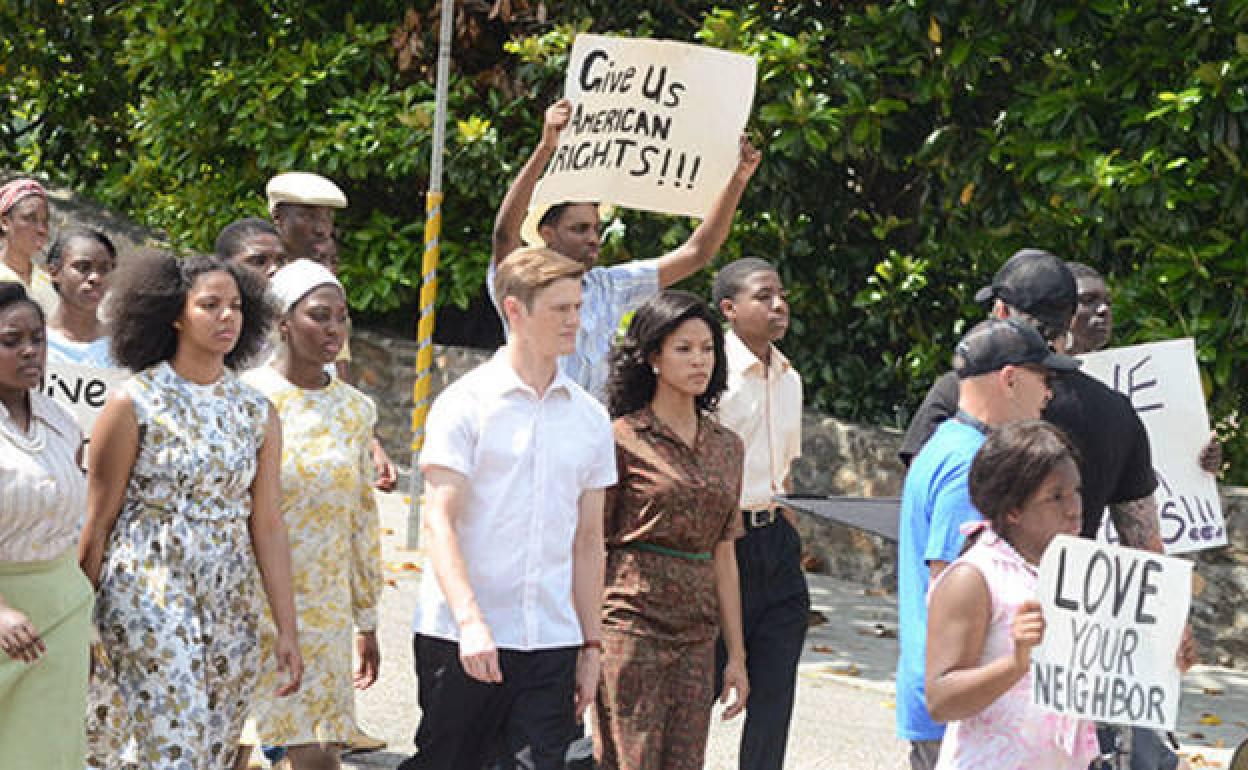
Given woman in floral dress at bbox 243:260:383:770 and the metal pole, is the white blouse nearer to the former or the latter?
woman in floral dress at bbox 243:260:383:770

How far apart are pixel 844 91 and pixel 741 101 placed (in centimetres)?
417

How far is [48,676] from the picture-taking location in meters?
5.75

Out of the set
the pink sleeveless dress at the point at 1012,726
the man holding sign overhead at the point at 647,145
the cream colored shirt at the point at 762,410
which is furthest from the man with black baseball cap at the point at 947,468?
the cream colored shirt at the point at 762,410

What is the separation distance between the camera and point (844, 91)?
11.7 m

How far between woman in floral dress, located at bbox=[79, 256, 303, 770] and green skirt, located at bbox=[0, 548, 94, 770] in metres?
0.22

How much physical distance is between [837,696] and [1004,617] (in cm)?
528

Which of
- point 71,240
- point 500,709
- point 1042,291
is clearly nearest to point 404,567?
point 71,240

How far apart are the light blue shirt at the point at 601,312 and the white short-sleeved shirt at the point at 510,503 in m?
0.97

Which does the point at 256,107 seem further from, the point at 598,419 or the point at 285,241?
the point at 598,419

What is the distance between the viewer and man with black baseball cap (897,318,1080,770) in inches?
208

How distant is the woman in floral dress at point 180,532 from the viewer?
598cm

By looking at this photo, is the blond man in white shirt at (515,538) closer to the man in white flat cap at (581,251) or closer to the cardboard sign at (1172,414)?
the man in white flat cap at (581,251)

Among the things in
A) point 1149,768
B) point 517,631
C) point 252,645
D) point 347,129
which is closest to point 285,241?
point 252,645

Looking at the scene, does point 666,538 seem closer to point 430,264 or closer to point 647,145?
point 647,145
